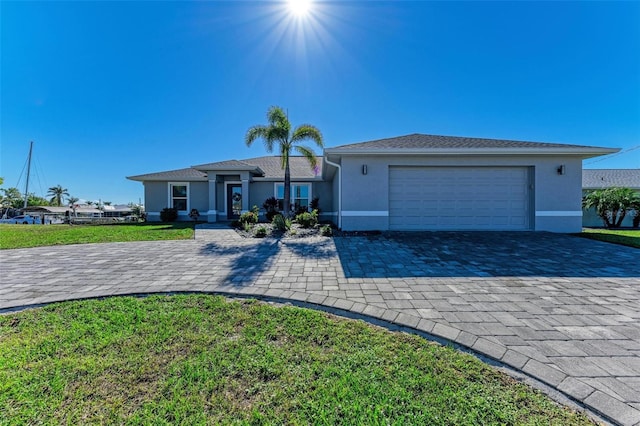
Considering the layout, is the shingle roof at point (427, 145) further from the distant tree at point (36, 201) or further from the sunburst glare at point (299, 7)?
the distant tree at point (36, 201)

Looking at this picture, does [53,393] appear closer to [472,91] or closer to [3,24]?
[3,24]

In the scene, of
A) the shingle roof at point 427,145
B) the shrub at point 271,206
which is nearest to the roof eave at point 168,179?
the shrub at point 271,206

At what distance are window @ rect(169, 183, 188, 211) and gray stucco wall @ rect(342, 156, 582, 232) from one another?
12.2 m

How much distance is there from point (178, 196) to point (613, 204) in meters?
25.3

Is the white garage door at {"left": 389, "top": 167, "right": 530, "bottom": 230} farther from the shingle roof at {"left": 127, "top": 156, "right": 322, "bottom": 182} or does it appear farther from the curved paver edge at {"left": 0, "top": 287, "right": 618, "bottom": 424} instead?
the shingle roof at {"left": 127, "top": 156, "right": 322, "bottom": 182}

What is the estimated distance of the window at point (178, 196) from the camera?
53.4 feet

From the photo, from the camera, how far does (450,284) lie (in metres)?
4.02

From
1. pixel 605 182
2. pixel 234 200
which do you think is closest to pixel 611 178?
pixel 605 182

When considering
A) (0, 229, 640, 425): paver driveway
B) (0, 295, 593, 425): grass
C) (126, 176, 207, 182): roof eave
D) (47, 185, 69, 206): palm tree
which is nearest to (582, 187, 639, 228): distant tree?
(0, 229, 640, 425): paver driveway

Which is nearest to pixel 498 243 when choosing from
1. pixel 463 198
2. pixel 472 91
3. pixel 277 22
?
pixel 463 198

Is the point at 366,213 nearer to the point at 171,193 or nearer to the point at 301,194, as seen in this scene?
the point at 301,194

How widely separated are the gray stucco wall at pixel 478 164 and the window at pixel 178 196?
40.1 ft

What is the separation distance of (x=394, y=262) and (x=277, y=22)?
8.97 metres

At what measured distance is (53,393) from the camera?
1.75m
